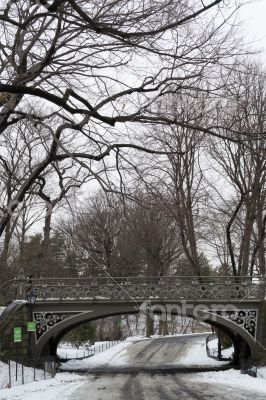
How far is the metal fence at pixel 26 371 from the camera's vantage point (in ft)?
65.2

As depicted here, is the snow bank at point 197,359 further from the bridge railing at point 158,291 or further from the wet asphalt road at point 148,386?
the bridge railing at point 158,291

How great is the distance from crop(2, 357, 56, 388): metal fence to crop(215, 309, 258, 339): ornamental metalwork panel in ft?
26.6

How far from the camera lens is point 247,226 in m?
29.1

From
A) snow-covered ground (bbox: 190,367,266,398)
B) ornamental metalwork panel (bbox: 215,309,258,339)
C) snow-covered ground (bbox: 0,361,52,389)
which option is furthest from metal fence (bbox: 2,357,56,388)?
ornamental metalwork panel (bbox: 215,309,258,339)

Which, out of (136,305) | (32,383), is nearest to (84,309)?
(136,305)

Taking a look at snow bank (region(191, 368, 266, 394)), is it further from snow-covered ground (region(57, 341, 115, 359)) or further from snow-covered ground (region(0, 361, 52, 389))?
snow-covered ground (region(57, 341, 115, 359))

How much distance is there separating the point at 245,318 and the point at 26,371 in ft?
32.9

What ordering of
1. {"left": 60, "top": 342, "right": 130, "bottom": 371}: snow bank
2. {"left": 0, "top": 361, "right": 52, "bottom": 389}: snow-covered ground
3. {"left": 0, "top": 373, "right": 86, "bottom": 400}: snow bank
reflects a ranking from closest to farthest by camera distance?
{"left": 0, "top": 373, "right": 86, "bottom": 400}: snow bank → {"left": 0, "top": 361, "right": 52, "bottom": 389}: snow-covered ground → {"left": 60, "top": 342, "right": 130, "bottom": 371}: snow bank

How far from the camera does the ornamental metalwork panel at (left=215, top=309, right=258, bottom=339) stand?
2562 cm

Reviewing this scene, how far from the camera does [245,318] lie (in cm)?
2567

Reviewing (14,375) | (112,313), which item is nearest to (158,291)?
(112,313)

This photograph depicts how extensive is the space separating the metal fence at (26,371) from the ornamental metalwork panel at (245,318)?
809 cm

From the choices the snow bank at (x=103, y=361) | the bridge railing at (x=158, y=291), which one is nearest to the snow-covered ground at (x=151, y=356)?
the snow bank at (x=103, y=361)

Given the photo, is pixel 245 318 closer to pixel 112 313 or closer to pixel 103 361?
pixel 112 313
